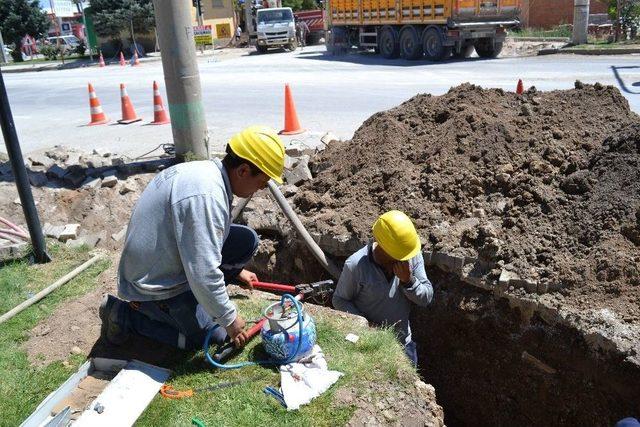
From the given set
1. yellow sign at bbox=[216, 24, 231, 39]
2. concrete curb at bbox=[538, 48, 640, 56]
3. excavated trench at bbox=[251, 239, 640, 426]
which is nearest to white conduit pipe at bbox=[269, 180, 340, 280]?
excavated trench at bbox=[251, 239, 640, 426]

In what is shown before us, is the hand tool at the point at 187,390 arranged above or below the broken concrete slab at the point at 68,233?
below

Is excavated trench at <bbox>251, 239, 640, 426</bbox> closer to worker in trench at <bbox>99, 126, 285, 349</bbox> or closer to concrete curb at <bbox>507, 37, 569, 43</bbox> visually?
worker in trench at <bbox>99, 126, 285, 349</bbox>

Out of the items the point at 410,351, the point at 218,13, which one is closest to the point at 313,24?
the point at 218,13

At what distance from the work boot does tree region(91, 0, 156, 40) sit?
3373 cm

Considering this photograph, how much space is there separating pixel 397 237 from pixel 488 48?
670 inches

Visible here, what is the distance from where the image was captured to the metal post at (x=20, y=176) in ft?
15.0

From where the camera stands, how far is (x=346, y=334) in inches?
141

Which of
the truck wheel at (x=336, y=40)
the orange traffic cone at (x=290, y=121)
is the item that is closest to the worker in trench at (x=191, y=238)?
the orange traffic cone at (x=290, y=121)

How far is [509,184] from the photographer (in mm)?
4824

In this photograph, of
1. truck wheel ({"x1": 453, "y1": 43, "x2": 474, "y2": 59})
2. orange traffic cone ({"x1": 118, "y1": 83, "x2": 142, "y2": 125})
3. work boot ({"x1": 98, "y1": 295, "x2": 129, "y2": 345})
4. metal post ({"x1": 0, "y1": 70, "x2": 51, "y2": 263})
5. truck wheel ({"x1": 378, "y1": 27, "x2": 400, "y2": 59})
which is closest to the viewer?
work boot ({"x1": 98, "y1": 295, "x2": 129, "y2": 345})

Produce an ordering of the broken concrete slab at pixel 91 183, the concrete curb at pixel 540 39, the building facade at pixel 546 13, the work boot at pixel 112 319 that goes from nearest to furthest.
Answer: the work boot at pixel 112 319
the broken concrete slab at pixel 91 183
the concrete curb at pixel 540 39
the building facade at pixel 546 13

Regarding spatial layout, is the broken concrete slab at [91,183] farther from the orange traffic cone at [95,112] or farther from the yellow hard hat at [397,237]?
the orange traffic cone at [95,112]

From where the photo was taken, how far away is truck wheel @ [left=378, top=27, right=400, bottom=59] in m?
19.8

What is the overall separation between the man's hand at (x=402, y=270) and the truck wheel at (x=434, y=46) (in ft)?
50.0
